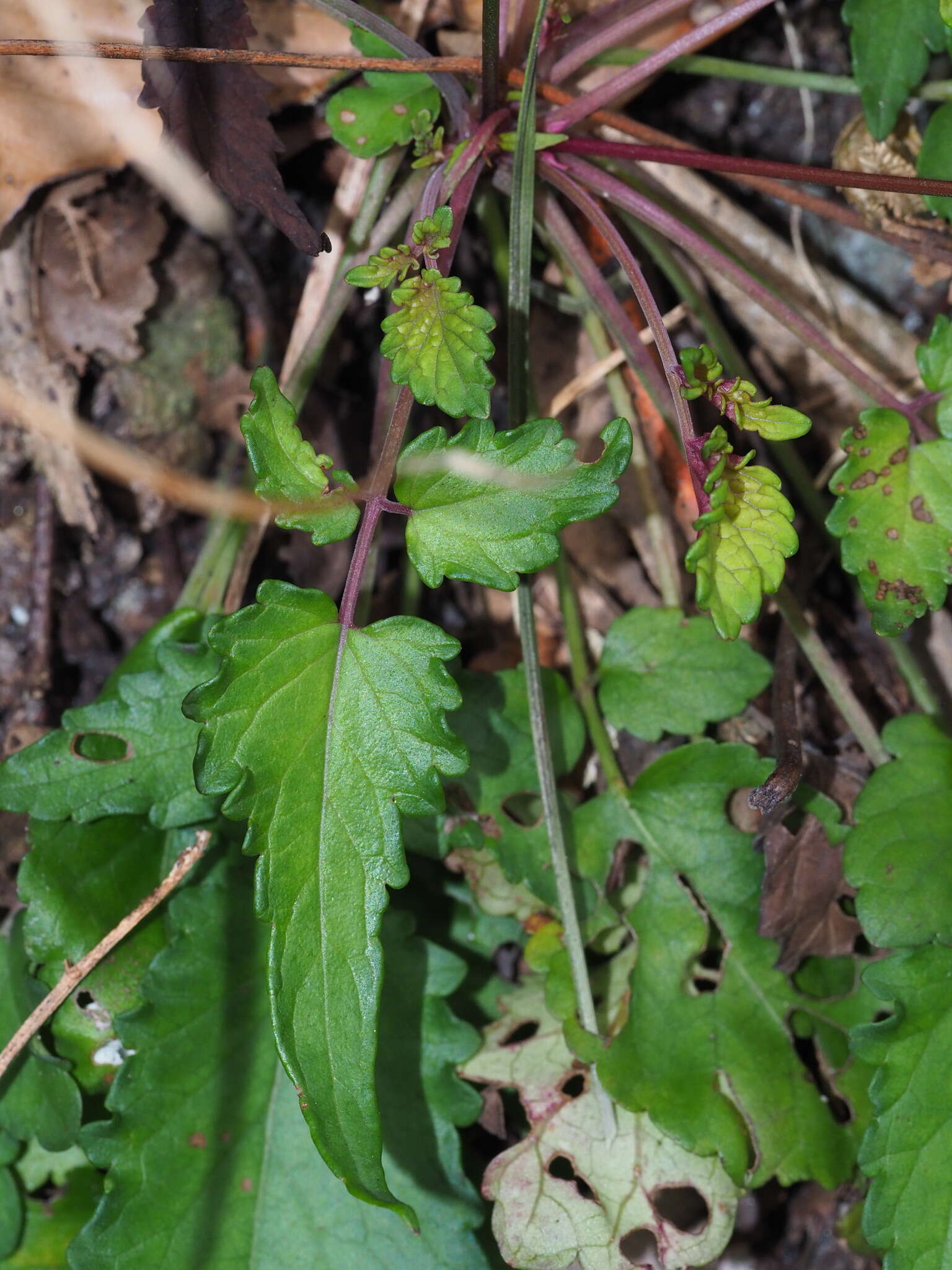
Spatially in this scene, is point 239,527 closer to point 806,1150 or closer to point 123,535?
point 123,535

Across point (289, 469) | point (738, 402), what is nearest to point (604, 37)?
point (738, 402)

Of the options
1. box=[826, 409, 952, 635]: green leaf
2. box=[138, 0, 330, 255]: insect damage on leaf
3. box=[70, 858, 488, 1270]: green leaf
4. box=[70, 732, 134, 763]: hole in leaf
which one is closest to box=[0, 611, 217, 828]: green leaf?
box=[70, 732, 134, 763]: hole in leaf

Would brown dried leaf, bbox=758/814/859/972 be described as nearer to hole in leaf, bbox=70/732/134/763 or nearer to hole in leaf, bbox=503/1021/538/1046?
hole in leaf, bbox=503/1021/538/1046

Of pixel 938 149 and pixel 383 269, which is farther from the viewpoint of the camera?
pixel 938 149

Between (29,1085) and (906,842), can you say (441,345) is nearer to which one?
(906,842)

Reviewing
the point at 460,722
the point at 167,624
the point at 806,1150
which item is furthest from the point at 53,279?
the point at 806,1150

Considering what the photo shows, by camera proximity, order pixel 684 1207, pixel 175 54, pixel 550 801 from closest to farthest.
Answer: pixel 175 54
pixel 550 801
pixel 684 1207
